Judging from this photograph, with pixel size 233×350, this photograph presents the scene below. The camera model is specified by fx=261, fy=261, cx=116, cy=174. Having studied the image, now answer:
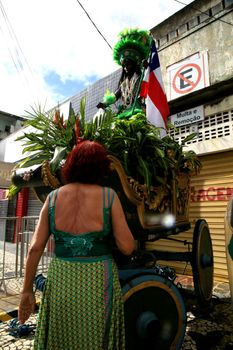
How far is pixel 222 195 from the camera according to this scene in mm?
5598

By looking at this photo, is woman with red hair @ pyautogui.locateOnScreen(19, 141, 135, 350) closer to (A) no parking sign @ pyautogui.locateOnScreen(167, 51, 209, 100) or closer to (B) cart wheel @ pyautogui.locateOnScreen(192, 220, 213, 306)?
(B) cart wheel @ pyautogui.locateOnScreen(192, 220, 213, 306)

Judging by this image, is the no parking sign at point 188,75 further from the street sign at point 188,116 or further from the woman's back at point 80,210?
the woman's back at point 80,210

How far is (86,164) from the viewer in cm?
161

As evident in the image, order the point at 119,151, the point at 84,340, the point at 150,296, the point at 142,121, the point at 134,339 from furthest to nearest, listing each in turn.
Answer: the point at 142,121 < the point at 119,151 < the point at 150,296 < the point at 134,339 < the point at 84,340

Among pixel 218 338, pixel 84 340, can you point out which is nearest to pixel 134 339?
pixel 84 340

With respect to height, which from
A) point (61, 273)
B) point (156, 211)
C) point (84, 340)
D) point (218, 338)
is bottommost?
point (218, 338)

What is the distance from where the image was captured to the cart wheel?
3.19 m

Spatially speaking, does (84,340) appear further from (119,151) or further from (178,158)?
(178,158)

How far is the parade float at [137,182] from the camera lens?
2160 mm

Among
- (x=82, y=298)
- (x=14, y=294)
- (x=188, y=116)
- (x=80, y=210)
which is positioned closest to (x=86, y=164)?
(x=80, y=210)

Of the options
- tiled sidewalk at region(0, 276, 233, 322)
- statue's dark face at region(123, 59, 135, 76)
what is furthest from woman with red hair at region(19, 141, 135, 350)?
statue's dark face at region(123, 59, 135, 76)

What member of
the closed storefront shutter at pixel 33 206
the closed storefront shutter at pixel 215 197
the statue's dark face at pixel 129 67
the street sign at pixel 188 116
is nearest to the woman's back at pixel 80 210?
the statue's dark face at pixel 129 67

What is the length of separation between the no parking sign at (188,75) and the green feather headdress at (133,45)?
2507 millimetres

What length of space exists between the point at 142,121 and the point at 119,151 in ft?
1.64
